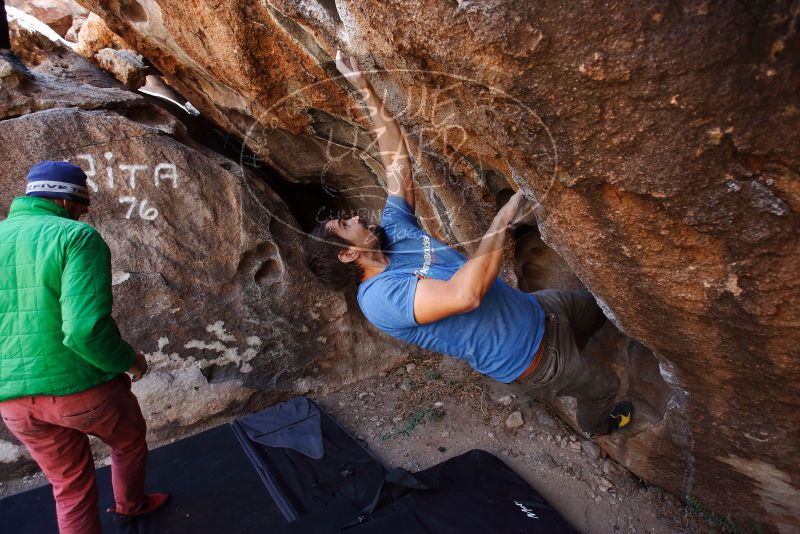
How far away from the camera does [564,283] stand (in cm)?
325

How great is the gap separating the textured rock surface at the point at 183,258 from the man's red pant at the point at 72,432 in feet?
3.72

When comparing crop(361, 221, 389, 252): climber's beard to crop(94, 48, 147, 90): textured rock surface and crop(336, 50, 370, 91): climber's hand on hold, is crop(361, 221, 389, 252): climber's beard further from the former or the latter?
crop(94, 48, 147, 90): textured rock surface

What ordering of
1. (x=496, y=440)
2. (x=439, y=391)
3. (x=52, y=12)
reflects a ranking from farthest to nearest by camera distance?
(x=52, y=12), (x=439, y=391), (x=496, y=440)

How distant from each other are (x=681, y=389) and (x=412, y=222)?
1445 mm

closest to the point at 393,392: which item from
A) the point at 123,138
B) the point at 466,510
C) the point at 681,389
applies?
the point at 466,510

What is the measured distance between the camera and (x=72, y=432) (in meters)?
2.27

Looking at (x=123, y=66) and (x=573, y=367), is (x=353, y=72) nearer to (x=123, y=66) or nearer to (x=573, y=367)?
(x=573, y=367)

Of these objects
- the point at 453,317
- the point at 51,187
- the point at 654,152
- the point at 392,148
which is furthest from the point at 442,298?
the point at 51,187

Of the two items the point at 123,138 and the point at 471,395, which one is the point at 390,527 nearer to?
the point at 471,395

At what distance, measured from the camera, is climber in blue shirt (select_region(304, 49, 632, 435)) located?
1.88m

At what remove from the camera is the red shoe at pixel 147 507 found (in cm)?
277

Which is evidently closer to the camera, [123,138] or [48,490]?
[48,490]

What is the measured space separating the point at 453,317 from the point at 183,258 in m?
2.23

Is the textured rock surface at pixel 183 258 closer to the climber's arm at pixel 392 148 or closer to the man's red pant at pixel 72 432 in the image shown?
the man's red pant at pixel 72 432
